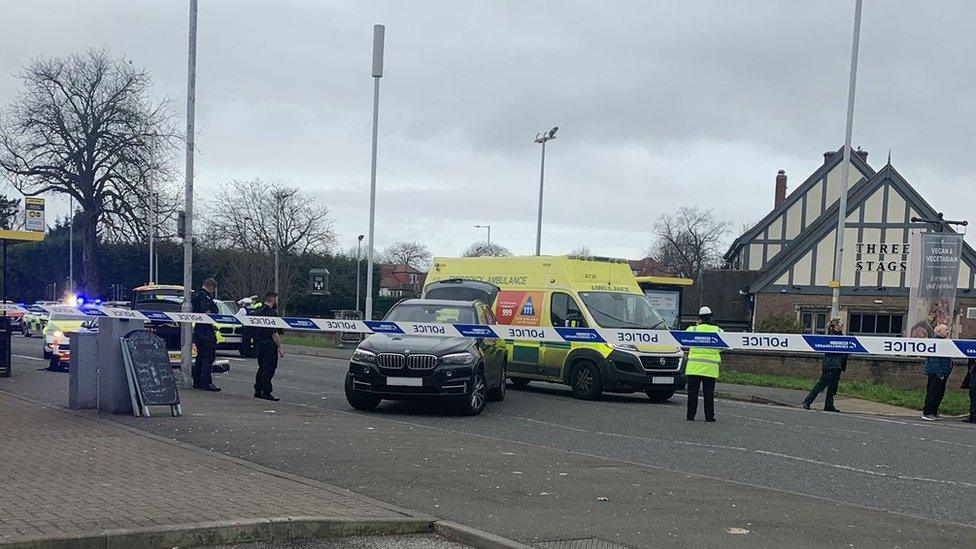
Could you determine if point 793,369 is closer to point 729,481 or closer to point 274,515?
point 729,481

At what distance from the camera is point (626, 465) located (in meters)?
8.67

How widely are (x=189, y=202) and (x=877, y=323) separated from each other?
108 feet

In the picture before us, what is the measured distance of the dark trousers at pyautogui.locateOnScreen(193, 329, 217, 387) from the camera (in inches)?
569

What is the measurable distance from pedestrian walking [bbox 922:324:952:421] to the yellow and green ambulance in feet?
13.8

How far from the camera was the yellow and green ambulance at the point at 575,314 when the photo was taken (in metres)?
15.3

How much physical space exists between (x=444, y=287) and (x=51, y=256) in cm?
5178

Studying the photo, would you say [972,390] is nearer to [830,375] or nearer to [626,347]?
[830,375]

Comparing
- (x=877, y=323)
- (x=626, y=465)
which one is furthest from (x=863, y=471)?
(x=877, y=323)

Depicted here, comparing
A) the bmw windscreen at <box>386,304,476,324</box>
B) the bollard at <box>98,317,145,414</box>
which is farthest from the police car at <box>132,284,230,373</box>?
the bollard at <box>98,317,145,414</box>

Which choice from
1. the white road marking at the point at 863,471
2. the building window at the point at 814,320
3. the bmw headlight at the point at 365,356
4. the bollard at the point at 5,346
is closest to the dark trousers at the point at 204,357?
the bmw headlight at the point at 365,356

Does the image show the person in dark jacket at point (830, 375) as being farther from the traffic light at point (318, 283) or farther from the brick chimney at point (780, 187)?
the brick chimney at point (780, 187)

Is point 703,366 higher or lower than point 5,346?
higher

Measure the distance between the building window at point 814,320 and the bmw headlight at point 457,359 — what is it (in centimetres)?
3041

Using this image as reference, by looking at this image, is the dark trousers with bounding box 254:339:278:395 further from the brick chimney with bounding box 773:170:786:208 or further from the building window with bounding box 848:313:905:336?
the brick chimney with bounding box 773:170:786:208
